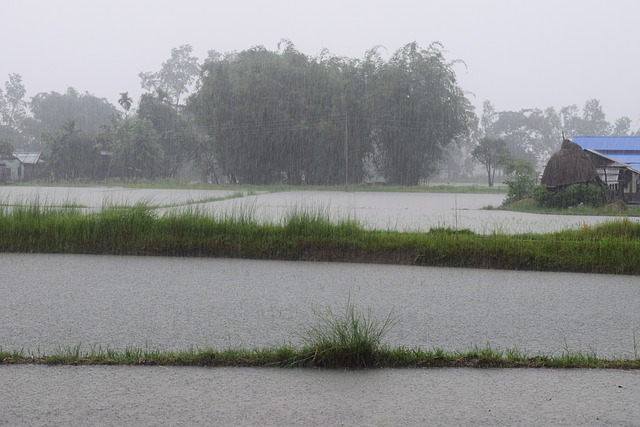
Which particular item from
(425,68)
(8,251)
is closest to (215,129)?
(425,68)

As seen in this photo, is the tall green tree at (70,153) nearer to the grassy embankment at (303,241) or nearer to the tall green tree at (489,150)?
the tall green tree at (489,150)

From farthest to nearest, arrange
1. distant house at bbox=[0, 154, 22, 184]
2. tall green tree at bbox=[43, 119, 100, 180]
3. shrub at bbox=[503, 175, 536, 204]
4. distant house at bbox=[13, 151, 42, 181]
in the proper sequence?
distant house at bbox=[13, 151, 42, 181], distant house at bbox=[0, 154, 22, 184], tall green tree at bbox=[43, 119, 100, 180], shrub at bbox=[503, 175, 536, 204]

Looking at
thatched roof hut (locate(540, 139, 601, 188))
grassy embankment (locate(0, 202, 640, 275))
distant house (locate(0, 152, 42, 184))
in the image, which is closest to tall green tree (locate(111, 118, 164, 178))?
distant house (locate(0, 152, 42, 184))

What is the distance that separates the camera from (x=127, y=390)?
419 centimetres

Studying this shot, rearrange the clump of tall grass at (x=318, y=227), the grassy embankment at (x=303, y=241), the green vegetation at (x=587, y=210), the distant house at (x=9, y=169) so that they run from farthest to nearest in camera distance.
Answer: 1. the distant house at (x=9, y=169)
2. the green vegetation at (x=587, y=210)
3. the clump of tall grass at (x=318, y=227)
4. the grassy embankment at (x=303, y=241)

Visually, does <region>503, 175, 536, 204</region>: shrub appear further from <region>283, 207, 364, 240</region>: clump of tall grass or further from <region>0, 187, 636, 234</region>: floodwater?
<region>283, 207, 364, 240</region>: clump of tall grass

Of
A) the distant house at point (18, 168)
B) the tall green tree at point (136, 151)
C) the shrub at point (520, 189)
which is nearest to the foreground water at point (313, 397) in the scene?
the shrub at point (520, 189)

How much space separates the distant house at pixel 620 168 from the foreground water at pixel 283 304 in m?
20.4

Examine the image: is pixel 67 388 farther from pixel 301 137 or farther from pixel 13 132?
pixel 13 132

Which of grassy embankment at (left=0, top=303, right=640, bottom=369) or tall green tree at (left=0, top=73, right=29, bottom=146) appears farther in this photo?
tall green tree at (left=0, top=73, right=29, bottom=146)

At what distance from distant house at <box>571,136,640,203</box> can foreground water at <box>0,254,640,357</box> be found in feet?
67.1

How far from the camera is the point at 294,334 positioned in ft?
18.8

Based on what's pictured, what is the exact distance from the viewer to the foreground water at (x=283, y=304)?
5.66 meters

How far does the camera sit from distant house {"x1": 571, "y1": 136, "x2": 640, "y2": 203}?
28203 mm
